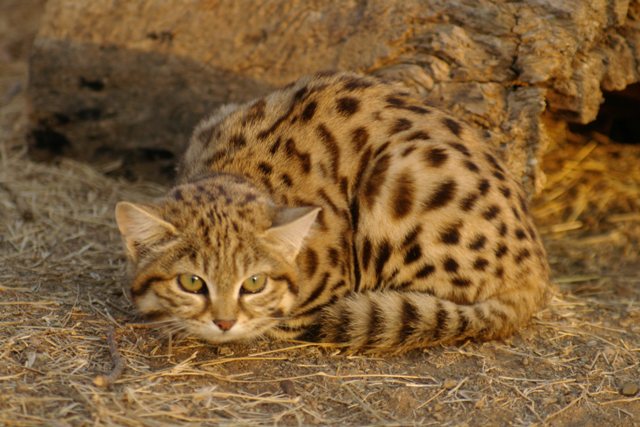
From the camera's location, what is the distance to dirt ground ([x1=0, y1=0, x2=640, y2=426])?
12.1 ft

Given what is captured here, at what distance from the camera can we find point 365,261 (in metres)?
4.67

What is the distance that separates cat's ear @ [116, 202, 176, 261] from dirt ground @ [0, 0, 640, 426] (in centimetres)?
52

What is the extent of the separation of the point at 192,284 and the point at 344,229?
101cm

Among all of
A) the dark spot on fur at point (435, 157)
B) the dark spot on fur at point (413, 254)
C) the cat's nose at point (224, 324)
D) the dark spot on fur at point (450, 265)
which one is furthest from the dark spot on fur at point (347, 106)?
the cat's nose at point (224, 324)

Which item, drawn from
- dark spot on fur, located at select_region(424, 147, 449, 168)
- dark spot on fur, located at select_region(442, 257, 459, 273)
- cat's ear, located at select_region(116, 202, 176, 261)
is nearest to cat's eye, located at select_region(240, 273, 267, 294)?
cat's ear, located at select_region(116, 202, 176, 261)

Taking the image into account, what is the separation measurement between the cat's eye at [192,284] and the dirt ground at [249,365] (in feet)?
1.25

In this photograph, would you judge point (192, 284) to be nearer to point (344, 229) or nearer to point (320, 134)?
point (344, 229)

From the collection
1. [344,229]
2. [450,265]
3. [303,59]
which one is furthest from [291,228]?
[303,59]

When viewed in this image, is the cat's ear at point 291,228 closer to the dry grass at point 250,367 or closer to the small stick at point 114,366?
the dry grass at point 250,367

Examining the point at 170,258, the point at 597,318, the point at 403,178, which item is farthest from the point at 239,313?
the point at 597,318

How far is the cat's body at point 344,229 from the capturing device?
13.1 feet

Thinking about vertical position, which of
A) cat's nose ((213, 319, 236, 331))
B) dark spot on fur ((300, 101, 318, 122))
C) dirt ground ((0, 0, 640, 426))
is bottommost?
dirt ground ((0, 0, 640, 426))

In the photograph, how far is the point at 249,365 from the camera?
4.24 m

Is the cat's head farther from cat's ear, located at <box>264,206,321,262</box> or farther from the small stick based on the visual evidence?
the small stick
